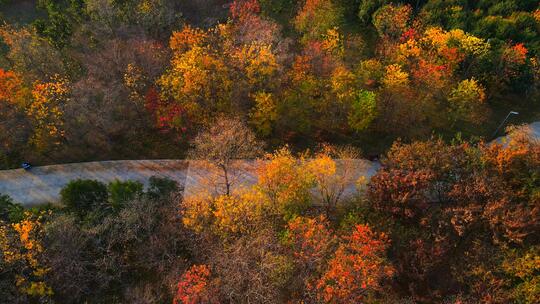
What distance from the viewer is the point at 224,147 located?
35.9 metres

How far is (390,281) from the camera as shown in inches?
1293

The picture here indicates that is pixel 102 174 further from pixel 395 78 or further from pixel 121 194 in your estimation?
pixel 395 78

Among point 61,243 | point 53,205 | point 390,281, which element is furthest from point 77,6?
point 390,281

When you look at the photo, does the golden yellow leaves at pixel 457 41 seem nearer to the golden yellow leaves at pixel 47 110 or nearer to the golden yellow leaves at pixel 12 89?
the golden yellow leaves at pixel 47 110

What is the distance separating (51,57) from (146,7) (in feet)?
42.9

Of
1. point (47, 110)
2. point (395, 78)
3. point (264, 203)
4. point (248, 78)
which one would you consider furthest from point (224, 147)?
point (395, 78)

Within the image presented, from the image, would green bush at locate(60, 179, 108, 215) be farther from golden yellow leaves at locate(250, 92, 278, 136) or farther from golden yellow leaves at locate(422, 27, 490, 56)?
golden yellow leaves at locate(422, 27, 490, 56)

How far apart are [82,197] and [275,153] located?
18132 millimetres

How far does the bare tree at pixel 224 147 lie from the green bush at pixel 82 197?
366 inches

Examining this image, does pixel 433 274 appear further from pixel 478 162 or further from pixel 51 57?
pixel 51 57

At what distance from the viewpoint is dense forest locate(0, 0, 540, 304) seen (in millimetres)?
30391

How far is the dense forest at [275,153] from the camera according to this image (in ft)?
99.7

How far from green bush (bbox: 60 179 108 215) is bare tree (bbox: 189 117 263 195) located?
9.29 m

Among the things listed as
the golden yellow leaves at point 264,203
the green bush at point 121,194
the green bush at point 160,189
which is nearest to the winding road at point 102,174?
the green bush at point 160,189
